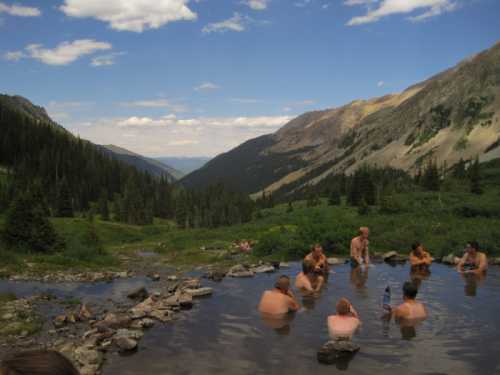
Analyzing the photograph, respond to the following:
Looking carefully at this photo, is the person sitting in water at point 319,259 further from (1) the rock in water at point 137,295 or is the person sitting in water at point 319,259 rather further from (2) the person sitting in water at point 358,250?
(1) the rock in water at point 137,295

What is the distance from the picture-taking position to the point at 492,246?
27.7m

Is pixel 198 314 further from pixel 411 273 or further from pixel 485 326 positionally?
pixel 411 273

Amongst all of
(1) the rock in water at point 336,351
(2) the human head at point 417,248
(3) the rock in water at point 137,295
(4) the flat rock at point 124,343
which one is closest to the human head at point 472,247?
(2) the human head at point 417,248

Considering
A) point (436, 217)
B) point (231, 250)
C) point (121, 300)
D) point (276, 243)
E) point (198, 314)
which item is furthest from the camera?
point (436, 217)

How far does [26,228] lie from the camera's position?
32438 millimetres

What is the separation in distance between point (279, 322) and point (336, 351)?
3683mm

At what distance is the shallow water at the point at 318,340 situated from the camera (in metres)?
12.0

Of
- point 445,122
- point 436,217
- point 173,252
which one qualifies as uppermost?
point 445,122

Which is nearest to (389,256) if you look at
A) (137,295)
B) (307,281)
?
(307,281)

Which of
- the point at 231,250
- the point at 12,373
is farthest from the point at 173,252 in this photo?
the point at 12,373

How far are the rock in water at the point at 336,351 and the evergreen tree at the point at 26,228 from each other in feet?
85.8

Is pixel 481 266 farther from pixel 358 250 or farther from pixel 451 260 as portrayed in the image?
pixel 358 250

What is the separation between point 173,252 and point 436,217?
2291 centimetres

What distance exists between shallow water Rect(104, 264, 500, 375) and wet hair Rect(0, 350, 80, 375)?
9.79 m
